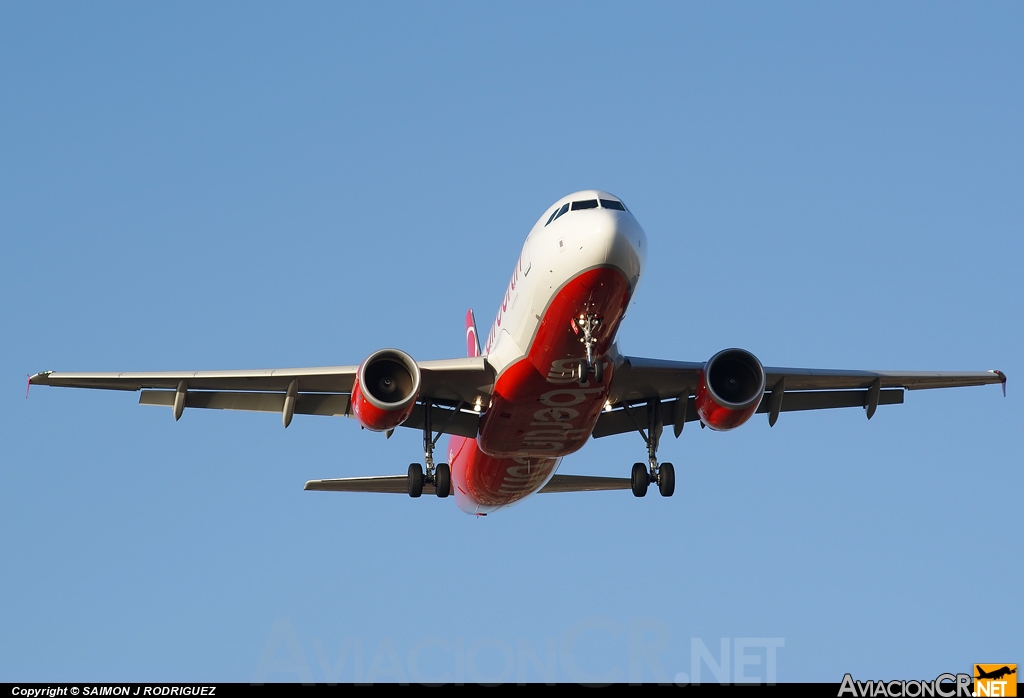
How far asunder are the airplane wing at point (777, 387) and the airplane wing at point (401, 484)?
2.54 metres

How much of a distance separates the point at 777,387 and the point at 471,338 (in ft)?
31.7

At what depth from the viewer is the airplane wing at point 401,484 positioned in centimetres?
3753

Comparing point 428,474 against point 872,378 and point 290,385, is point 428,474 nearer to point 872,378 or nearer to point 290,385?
point 290,385

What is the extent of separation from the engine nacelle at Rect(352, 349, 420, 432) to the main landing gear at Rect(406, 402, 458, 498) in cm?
231

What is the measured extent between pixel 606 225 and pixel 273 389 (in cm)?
1002

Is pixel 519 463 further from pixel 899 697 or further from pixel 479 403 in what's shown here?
pixel 899 697

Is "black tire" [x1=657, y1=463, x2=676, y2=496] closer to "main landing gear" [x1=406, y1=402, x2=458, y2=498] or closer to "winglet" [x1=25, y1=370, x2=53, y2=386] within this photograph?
"main landing gear" [x1=406, y1=402, x2=458, y2=498]

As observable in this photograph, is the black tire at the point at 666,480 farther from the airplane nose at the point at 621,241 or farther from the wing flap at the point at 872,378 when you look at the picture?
the airplane nose at the point at 621,241

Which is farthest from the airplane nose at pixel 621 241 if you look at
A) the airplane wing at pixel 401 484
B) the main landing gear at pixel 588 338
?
the airplane wing at pixel 401 484

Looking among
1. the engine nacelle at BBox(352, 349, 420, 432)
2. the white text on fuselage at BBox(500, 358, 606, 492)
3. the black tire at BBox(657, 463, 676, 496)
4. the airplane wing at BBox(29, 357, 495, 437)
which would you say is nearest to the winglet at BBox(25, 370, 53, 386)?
the airplane wing at BBox(29, 357, 495, 437)

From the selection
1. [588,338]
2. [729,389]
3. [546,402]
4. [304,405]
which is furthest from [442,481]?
[729,389]

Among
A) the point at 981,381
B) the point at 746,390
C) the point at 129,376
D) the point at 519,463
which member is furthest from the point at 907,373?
the point at 129,376

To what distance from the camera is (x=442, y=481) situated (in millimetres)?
34250

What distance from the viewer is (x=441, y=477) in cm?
3428
